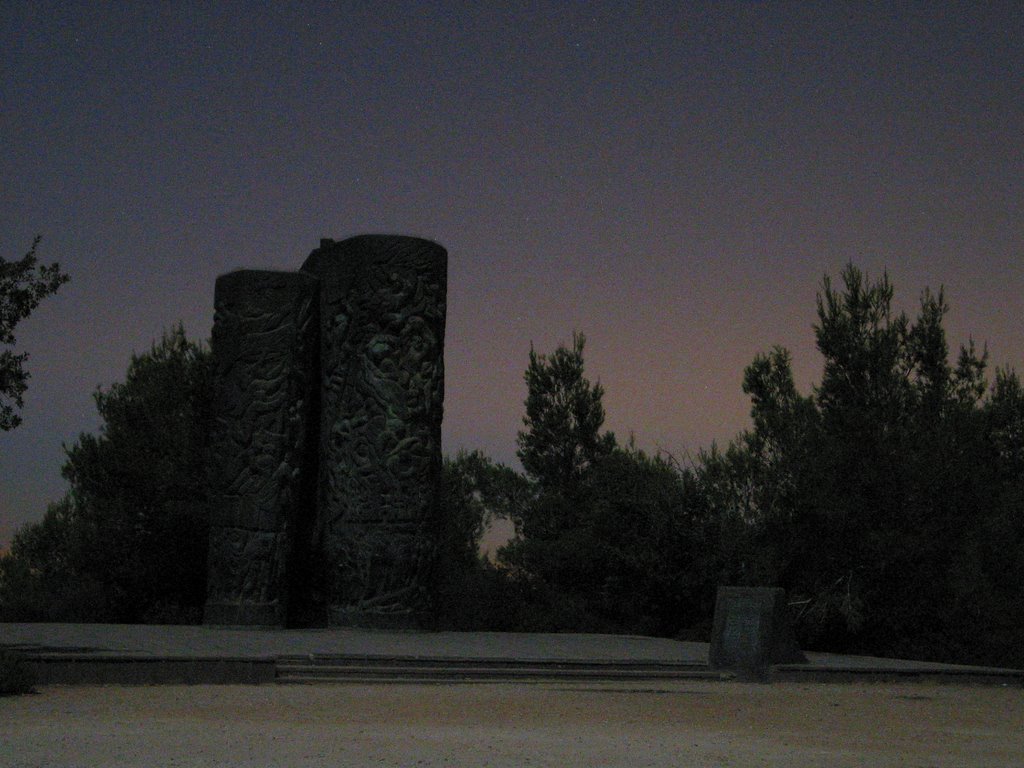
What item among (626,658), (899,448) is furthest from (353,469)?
(899,448)

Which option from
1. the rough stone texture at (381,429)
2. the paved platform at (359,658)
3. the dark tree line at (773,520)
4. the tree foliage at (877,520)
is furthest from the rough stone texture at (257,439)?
the tree foliage at (877,520)

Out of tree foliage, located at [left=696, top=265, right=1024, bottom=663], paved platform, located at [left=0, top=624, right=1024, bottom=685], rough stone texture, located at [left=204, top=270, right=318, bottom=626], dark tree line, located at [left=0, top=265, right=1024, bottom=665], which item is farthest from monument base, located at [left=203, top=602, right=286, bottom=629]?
tree foliage, located at [left=696, top=265, right=1024, bottom=663]

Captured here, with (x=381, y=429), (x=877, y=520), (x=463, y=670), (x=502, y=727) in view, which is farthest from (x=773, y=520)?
(x=502, y=727)

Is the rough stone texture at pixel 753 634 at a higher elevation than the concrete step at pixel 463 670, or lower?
higher

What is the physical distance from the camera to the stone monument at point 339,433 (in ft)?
48.4

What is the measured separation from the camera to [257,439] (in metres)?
14.9

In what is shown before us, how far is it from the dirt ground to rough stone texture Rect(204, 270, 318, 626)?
4.93 metres

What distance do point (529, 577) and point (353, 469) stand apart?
40.7ft

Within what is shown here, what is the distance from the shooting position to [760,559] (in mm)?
19641

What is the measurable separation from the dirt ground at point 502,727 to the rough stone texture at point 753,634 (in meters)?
0.93

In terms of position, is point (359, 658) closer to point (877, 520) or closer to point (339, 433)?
point (339, 433)

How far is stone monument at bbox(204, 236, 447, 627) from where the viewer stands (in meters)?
14.8

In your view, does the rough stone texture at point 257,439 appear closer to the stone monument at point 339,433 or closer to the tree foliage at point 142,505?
the stone monument at point 339,433

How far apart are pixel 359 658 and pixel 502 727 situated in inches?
139
